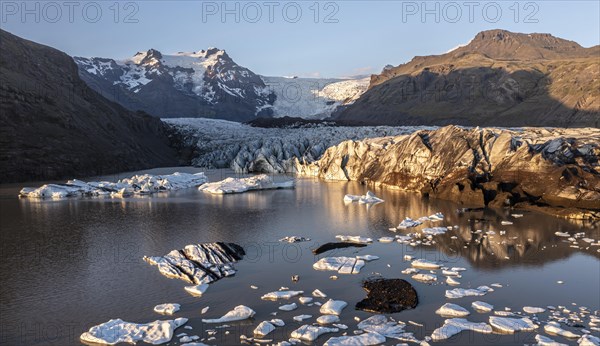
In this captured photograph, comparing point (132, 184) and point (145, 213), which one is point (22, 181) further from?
point (145, 213)

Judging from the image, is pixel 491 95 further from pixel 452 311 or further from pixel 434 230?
pixel 452 311

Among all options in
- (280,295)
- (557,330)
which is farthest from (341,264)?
(557,330)

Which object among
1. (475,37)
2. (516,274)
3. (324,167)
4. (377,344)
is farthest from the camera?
(475,37)

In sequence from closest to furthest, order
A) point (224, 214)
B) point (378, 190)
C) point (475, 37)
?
point (224, 214), point (378, 190), point (475, 37)

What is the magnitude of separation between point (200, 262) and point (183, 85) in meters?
144

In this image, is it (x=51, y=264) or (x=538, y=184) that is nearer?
(x=51, y=264)

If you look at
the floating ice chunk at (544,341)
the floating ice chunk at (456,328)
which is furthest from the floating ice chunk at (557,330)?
the floating ice chunk at (456,328)

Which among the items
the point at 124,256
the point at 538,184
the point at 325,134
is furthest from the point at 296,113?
the point at 124,256

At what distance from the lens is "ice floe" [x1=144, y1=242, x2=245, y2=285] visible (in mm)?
13055

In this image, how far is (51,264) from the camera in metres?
14.4

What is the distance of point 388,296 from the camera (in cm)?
1123

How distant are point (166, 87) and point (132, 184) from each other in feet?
373

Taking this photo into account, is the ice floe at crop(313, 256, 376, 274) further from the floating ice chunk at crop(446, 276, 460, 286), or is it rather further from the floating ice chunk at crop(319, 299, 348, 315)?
the floating ice chunk at crop(319, 299, 348, 315)

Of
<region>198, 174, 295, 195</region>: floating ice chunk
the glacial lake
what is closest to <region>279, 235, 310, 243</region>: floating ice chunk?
the glacial lake
